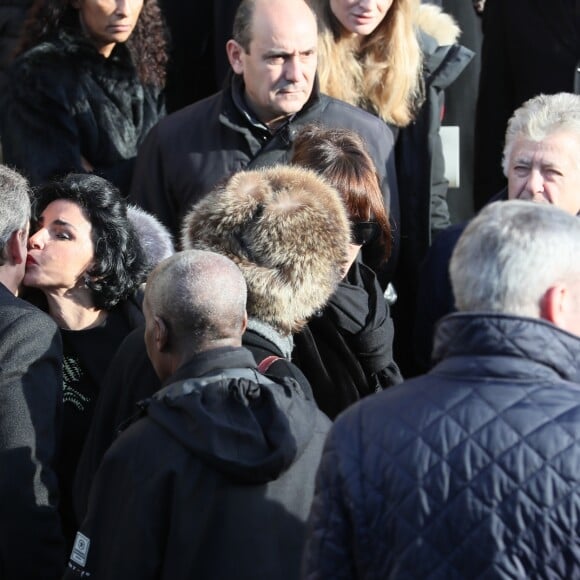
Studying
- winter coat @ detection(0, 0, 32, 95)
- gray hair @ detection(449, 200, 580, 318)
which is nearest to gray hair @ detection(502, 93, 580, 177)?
gray hair @ detection(449, 200, 580, 318)

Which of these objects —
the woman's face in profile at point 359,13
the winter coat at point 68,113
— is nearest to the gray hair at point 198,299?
the winter coat at point 68,113

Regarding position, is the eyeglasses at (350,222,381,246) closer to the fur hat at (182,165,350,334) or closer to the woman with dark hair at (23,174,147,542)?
the fur hat at (182,165,350,334)

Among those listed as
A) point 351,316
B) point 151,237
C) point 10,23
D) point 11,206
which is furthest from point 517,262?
point 10,23

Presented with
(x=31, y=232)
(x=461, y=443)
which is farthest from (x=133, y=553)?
(x=31, y=232)

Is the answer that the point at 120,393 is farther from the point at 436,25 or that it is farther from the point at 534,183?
the point at 436,25

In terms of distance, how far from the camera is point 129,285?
3.82 metres

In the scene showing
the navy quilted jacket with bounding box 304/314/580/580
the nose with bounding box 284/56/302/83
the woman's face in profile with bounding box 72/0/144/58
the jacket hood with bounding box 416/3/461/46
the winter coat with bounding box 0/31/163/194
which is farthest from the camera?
the jacket hood with bounding box 416/3/461/46

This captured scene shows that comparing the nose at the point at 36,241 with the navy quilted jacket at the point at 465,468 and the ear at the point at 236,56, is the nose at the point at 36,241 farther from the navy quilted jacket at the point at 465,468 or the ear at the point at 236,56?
the navy quilted jacket at the point at 465,468

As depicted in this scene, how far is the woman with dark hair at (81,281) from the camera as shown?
3691mm

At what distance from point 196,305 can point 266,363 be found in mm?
313

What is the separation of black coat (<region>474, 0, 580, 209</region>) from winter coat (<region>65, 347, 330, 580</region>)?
3321 mm

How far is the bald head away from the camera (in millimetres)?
Answer: 2744

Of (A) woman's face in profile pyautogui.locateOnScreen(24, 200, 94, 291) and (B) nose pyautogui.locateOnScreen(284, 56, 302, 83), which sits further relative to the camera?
(B) nose pyautogui.locateOnScreen(284, 56, 302, 83)

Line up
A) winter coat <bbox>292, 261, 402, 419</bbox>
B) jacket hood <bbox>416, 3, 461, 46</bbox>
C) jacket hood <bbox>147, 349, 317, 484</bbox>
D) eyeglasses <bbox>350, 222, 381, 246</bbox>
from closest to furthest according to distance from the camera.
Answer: jacket hood <bbox>147, 349, 317, 484</bbox>, winter coat <bbox>292, 261, 402, 419</bbox>, eyeglasses <bbox>350, 222, 381, 246</bbox>, jacket hood <bbox>416, 3, 461, 46</bbox>
